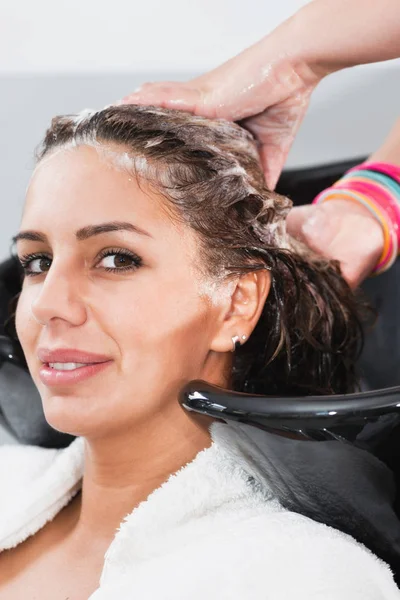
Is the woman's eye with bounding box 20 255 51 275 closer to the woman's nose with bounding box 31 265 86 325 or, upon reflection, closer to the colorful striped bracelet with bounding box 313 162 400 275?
the woman's nose with bounding box 31 265 86 325

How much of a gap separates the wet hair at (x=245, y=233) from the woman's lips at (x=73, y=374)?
0.65 ft

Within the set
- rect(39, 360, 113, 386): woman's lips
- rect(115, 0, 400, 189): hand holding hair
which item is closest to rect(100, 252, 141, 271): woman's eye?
rect(39, 360, 113, 386): woman's lips

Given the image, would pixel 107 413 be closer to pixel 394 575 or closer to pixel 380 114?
pixel 394 575

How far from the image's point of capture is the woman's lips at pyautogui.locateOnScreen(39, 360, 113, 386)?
118 cm

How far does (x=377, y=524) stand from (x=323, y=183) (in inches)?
34.7

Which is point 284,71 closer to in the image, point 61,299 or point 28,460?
point 61,299

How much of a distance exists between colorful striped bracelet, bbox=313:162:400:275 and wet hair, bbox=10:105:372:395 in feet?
0.39

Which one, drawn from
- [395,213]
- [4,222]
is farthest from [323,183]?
[4,222]

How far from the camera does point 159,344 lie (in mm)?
1183

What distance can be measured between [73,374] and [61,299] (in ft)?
0.32

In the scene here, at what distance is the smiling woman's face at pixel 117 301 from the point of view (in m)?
1.17

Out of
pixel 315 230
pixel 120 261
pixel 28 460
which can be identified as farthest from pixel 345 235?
pixel 28 460

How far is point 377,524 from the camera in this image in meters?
1.08

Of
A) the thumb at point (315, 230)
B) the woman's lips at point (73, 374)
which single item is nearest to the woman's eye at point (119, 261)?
the woman's lips at point (73, 374)
